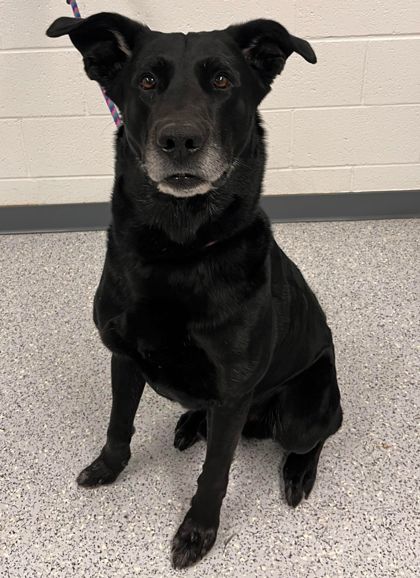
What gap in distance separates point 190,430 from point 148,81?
2.62 feet

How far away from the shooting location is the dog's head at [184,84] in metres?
0.87

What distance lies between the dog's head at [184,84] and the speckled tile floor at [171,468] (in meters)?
0.69

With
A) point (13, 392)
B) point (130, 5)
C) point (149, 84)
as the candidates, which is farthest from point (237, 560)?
point (130, 5)

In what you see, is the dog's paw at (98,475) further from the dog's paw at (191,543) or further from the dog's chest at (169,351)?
the dog's chest at (169,351)

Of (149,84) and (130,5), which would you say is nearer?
(149,84)

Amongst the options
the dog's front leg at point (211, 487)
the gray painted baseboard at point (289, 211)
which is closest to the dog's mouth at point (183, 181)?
the dog's front leg at point (211, 487)

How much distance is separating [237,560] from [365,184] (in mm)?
1577

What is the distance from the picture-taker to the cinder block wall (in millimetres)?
1857

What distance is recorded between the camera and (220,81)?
3.03ft

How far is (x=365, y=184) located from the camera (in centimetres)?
223

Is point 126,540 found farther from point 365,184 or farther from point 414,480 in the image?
point 365,184

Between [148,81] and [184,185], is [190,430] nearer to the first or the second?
[184,185]

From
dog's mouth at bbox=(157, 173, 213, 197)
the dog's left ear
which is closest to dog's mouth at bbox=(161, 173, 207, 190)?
dog's mouth at bbox=(157, 173, 213, 197)

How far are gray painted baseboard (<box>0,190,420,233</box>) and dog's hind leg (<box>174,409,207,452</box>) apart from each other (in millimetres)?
1112
